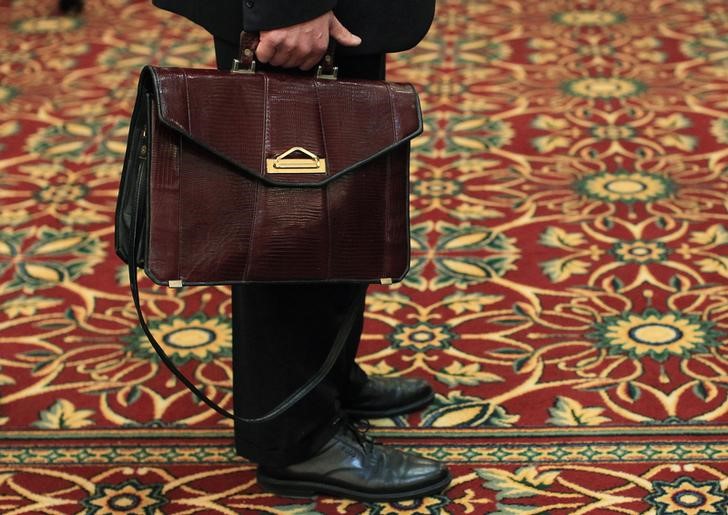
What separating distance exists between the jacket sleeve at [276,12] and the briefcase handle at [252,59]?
0.03 metres

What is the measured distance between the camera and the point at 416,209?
290cm

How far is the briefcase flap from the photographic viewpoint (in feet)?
4.85

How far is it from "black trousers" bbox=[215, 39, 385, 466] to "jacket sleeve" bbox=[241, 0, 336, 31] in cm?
15

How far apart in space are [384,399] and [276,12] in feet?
2.64

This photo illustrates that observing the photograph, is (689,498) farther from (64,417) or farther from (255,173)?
(64,417)

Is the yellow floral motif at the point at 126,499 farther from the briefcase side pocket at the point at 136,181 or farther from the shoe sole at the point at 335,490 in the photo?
the briefcase side pocket at the point at 136,181

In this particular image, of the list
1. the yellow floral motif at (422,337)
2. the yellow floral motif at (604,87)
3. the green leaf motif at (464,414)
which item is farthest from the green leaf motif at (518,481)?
the yellow floral motif at (604,87)

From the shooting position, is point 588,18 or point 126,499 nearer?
point 126,499

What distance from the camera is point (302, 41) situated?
150cm

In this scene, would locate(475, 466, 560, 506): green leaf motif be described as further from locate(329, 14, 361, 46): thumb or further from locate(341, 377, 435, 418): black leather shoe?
locate(329, 14, 361, 46): thumb

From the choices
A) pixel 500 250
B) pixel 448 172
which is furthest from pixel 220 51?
pixel 448 172

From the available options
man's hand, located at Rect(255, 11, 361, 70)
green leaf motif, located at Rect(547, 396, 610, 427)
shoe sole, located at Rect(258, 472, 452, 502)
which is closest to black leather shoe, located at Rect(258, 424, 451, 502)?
shoe sole, located at Rect(258, 472, 452, 502)

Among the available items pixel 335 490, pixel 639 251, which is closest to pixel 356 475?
pixel 335 490

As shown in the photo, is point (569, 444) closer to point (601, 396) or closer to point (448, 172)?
point (601, 396)
